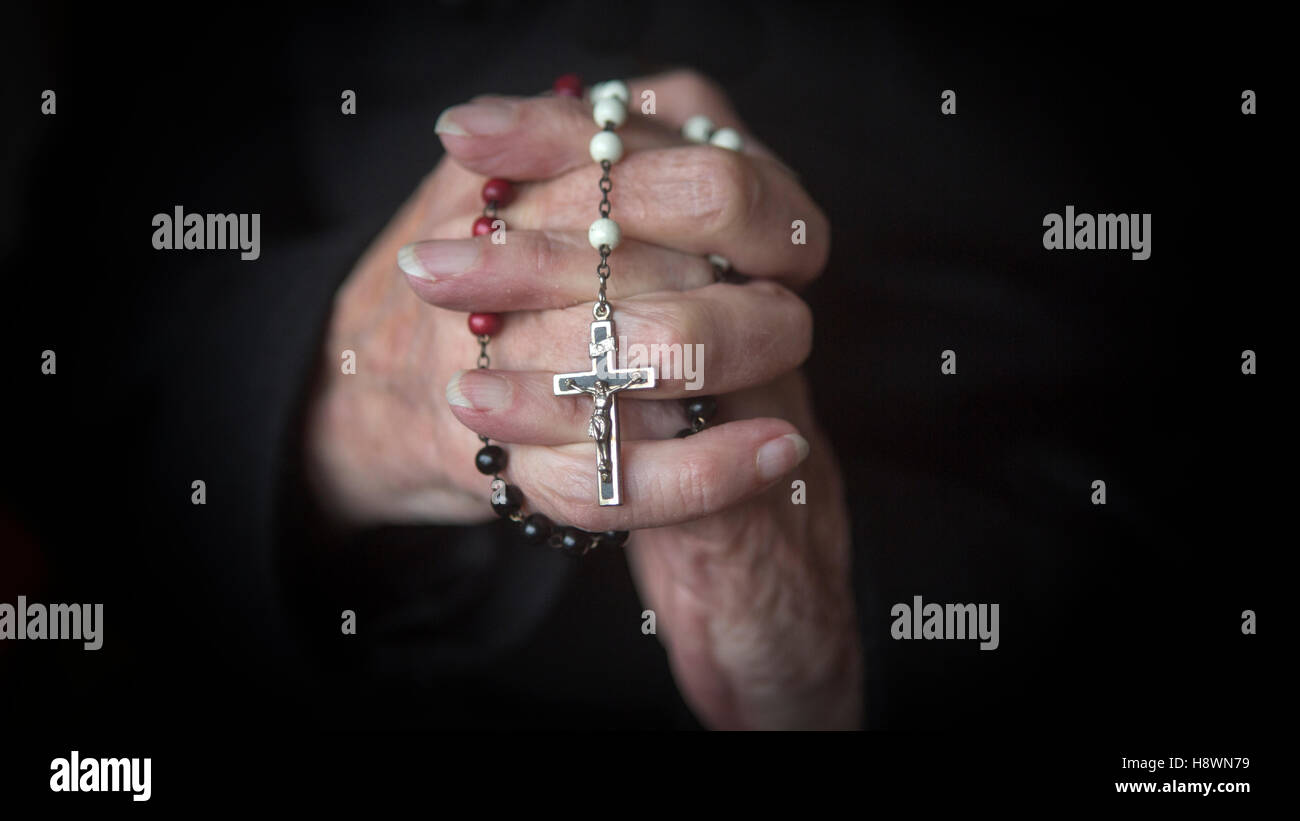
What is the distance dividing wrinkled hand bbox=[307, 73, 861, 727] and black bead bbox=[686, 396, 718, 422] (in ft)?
0.04

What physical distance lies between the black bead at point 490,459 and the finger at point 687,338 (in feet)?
0.23

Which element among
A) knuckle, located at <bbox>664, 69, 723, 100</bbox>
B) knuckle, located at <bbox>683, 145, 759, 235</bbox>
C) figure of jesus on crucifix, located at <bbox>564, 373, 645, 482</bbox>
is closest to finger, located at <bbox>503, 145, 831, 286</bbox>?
knuckle, located at <bbox>683, 145, 759, 235</bbox>

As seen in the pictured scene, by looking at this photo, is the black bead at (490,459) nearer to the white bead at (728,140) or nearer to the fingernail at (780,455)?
the fingernail at (780,455)

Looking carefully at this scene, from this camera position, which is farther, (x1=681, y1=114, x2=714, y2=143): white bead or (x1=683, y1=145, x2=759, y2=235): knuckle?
(x1=681, y1=114, x2=714, y2=143): white bead

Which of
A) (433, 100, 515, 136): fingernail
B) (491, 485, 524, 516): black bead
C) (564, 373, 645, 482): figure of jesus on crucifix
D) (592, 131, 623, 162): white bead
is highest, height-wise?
(433, 100, 515, 136): fingernail

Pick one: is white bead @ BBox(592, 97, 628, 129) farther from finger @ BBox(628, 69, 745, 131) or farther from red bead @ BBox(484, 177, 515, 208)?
finger @ BBox(628, 69, 745, 131)

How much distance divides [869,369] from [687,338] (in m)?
0.35

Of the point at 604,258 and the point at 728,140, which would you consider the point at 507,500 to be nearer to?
the point at 604,258

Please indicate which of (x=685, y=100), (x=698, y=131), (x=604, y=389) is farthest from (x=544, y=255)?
(x=685, y=100)

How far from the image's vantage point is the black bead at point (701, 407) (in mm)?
663

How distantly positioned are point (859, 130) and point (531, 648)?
0.71m

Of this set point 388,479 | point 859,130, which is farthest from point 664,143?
point 388,479

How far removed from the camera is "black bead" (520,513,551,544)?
0.69 meters

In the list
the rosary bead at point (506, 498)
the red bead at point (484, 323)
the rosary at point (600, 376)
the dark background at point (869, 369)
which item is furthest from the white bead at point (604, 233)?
the dark background at point (869, 369)
